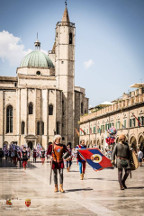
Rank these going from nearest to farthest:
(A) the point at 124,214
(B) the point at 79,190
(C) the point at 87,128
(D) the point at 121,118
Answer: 1. (A) the point at 124,214
2. (B) the point at 79,190
3. (D) the point at 121,118
4. (C) the point at 87,128

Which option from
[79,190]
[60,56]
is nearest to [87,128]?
[60,56]

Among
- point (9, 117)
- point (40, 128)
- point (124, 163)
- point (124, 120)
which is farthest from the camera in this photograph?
point (9, 117)

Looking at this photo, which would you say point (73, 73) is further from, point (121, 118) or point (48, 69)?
point (121, 118)

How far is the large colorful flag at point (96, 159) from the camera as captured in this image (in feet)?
44.2

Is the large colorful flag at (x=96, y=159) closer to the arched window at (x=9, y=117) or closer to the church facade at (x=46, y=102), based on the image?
the church facade at (x=46, y=102)

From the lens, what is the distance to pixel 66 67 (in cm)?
7894

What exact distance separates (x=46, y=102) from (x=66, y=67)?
914 centimetres

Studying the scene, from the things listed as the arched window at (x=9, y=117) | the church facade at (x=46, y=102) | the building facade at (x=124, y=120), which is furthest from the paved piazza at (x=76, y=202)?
the arched window at (x=9, y=117)

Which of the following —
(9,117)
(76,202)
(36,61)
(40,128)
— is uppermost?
(36,61)

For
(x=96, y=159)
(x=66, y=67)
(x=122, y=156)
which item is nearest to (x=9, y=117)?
(x=66, y=67)

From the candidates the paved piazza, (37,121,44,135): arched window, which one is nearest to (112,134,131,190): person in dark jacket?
the paved piazza

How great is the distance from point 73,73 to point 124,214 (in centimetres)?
7413

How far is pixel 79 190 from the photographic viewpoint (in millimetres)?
10406

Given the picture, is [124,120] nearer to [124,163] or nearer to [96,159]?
[96,159]
